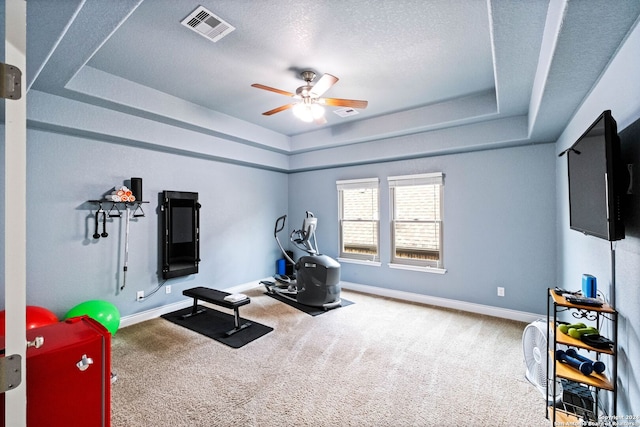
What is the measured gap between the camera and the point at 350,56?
2785mm

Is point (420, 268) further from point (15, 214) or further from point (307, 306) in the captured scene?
point (15, 214)

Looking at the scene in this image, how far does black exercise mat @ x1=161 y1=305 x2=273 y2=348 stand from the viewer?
329cm

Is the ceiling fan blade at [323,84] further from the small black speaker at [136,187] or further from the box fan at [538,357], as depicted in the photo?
the box fan at [538,357]

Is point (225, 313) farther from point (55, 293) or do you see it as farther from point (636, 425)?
point (636, 425)

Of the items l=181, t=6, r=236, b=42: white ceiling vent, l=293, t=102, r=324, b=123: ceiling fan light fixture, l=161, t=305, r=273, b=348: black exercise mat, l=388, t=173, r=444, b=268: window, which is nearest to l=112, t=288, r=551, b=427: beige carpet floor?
l=161, t=305, r=273, b=348: black exercise mat

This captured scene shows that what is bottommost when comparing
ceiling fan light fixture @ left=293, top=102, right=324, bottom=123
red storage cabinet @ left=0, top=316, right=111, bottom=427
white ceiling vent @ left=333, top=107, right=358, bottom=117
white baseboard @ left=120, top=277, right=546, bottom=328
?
white baseboard @ left=120, top=277, right=546, bottom=328

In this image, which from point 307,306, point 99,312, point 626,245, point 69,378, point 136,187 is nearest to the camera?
point 69,378

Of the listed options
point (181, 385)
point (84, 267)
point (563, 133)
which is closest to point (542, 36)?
point (563, 133)

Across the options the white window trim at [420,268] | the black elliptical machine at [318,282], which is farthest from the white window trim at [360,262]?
the black elliptical machine at [318,282]

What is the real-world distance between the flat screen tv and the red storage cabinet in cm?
260

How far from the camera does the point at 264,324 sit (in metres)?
3.74

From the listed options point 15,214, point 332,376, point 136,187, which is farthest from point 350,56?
point 136,187

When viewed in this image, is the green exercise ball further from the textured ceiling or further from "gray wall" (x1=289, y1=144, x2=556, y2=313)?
"gray wall" (x1=289, y1=144, x2=556, y2=313)

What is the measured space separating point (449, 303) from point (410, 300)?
0.59m
